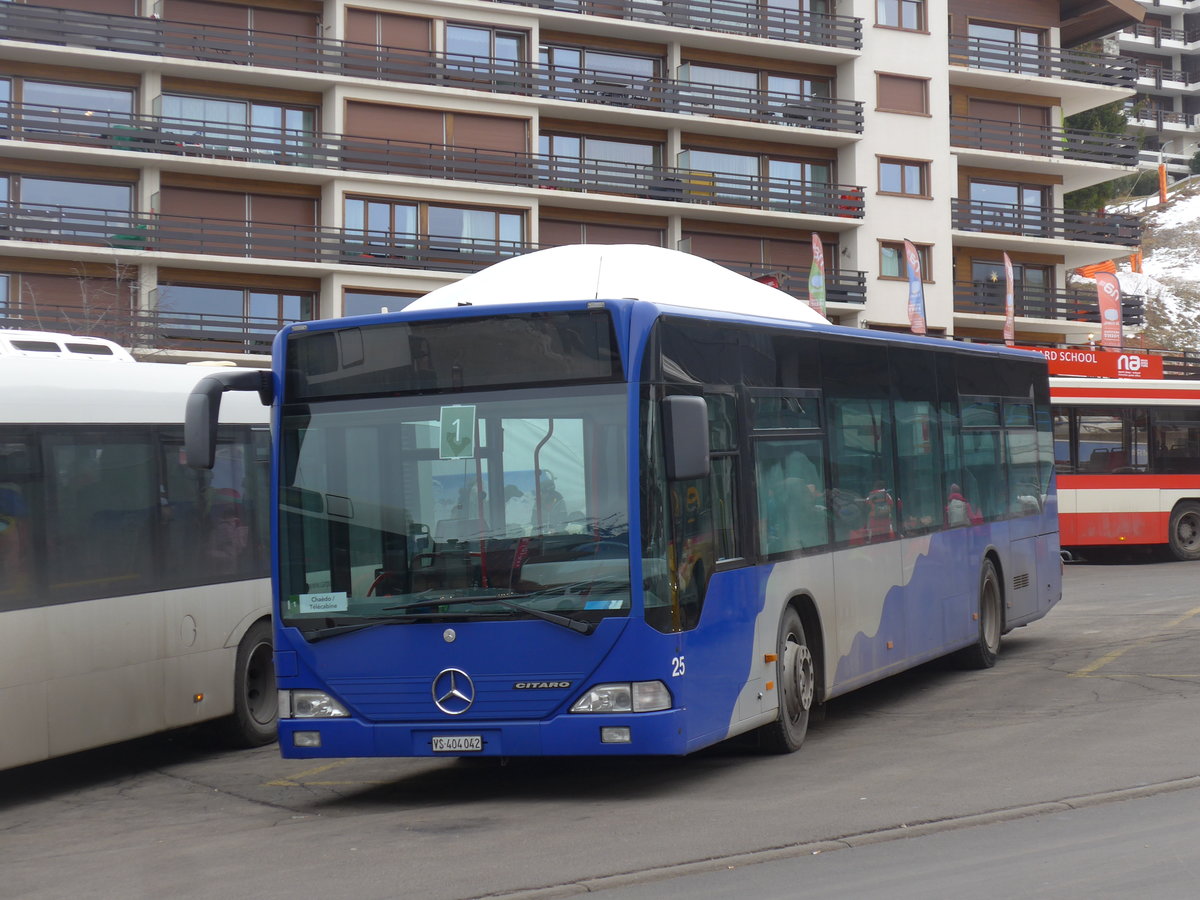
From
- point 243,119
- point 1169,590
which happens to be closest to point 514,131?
point 243,119

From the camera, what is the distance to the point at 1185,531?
100 ft

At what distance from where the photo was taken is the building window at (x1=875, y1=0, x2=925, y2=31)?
167 feet

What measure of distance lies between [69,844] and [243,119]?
117 ft

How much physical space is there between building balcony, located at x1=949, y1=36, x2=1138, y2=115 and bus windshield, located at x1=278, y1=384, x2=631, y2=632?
4620 centimetres

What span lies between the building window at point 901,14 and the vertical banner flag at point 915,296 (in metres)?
7.76

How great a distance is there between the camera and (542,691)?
9.18 m

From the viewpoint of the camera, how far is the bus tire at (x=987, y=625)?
15.4 m

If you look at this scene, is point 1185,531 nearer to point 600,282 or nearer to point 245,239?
point 600,282

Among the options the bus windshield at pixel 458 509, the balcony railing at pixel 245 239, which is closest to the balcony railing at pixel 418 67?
the balcony railing at pixel 245 239

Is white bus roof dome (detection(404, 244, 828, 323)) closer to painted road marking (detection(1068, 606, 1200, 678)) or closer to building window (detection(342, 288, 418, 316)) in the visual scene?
painted road marking (detection(1068, 606, 1200, 678))

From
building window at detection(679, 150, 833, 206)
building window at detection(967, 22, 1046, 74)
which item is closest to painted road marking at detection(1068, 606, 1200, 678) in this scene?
building window at detection(679, 150, 833, 206)

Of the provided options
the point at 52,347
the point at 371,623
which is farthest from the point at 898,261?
the point at 371,623

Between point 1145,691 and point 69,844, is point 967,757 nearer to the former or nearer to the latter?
point 1145,691

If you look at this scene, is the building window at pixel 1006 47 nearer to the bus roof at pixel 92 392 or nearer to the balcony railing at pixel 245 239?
the balcony railing at pixel 245 239
